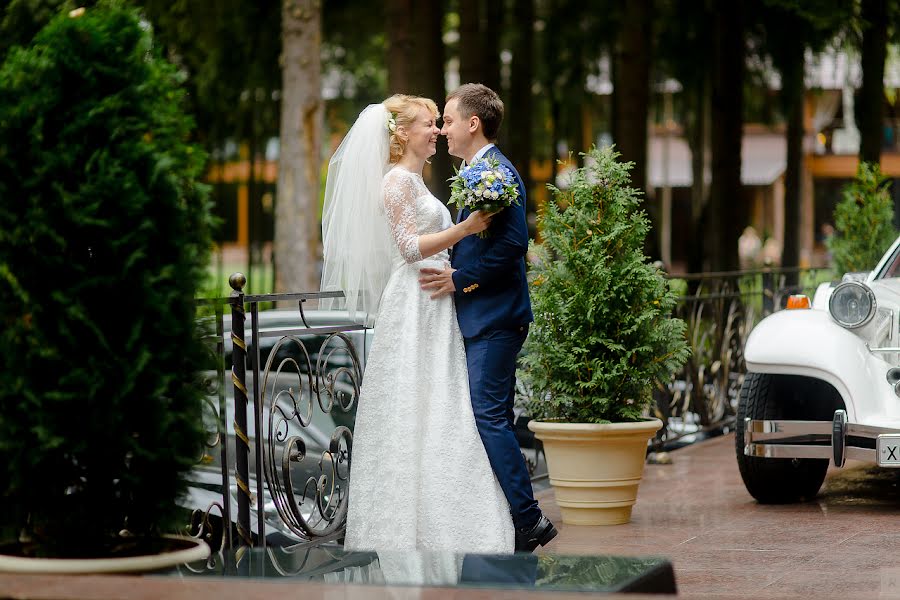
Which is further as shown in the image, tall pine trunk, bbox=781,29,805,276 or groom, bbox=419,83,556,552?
tall pine trunk, bbox=781,29,805,276

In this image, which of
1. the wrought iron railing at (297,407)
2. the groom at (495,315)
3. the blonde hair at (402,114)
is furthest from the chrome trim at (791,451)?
the blonde hair at (402,114)

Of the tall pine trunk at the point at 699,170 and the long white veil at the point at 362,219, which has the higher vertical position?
the tall pine trunk at the point at 699,170

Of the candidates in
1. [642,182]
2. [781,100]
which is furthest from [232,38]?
[781,100]

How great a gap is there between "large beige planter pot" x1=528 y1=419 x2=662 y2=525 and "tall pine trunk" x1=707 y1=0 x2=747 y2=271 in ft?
38.5

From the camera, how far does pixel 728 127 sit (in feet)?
61.4

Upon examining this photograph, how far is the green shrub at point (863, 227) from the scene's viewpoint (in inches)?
561

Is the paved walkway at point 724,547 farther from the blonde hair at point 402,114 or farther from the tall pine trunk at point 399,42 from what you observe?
the tall pine trunk at point 399,42

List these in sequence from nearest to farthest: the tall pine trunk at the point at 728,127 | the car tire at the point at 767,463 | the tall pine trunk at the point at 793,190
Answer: the car tire at the point at 767,463 → the tall pine trunk at the point at 728,127 → the tall pine trunk at the point at 793,190

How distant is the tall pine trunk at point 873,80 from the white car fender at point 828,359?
35.7 feet

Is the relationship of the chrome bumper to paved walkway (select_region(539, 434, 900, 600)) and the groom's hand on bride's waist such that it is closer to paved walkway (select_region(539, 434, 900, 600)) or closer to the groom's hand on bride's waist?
paved walkway (select_region(539, 434, 900, 600))

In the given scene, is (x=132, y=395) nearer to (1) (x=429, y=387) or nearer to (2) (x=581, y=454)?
(1) (x=429, y=387)

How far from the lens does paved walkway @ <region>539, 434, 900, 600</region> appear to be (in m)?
5.89

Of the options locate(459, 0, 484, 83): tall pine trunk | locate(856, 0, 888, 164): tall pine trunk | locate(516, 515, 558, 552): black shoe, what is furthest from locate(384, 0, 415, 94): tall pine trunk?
locate(516, 515, 558, 552): black shoe


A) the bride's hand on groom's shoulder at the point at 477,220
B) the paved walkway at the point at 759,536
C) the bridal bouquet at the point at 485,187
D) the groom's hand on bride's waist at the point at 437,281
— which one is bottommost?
the paved walkway at the point at 759,536
